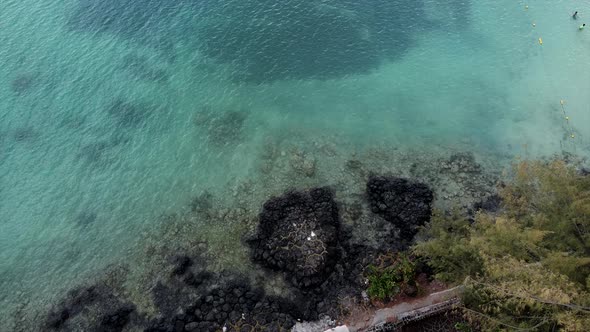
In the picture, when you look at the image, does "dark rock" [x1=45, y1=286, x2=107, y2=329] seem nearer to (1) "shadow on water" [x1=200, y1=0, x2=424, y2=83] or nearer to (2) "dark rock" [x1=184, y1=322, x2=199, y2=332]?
(2) "dark rock" [x1=184, y1=322, x2=199, y2=332]

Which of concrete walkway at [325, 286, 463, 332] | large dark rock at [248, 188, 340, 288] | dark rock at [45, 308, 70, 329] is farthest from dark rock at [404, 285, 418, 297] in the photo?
dark rock at [45, 308, 70, 329]

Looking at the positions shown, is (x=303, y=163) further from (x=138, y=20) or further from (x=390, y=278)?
(x=138, y=20)

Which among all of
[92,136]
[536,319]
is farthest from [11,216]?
[536,319]

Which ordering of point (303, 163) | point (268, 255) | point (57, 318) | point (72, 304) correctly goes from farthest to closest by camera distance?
point (303, 163)
point (268, 255)
point (72, 304)
point (57, 318)

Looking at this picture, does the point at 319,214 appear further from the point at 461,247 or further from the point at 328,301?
the point at 461,247

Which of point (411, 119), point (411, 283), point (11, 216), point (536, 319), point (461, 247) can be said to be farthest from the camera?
point (411, 119)

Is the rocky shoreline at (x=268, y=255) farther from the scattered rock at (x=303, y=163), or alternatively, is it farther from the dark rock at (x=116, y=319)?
the scattered rock at (x=303, y=163)

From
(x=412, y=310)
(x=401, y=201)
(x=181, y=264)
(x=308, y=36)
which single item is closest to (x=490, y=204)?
(x=401, y=201)
